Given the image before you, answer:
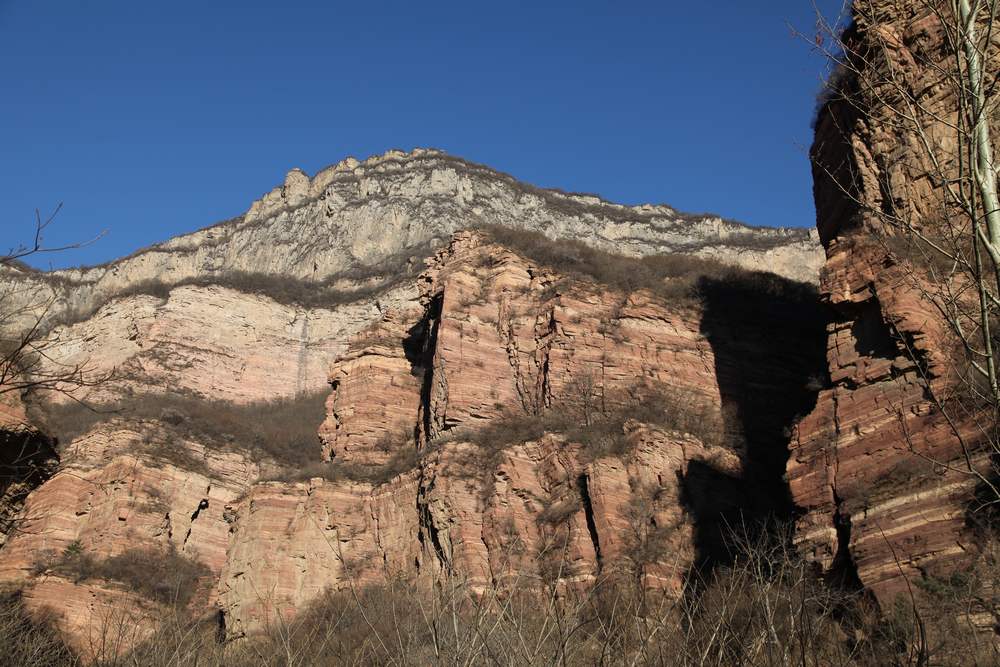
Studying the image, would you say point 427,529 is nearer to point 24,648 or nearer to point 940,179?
point 24,648

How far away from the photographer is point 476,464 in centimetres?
3547

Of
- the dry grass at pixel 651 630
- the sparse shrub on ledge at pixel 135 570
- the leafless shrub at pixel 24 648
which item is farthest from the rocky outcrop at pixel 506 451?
the leafless shrub at pixel 24 648

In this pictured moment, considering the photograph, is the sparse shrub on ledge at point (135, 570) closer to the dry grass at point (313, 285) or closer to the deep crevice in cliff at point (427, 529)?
the deep crevice in cliff at point (427, 529)

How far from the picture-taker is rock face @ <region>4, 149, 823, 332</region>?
378 ft

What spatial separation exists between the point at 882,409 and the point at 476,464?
15483mm

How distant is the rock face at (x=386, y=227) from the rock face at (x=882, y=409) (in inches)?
3187

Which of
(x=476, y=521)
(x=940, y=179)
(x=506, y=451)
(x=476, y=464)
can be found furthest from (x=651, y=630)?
(x=476, y=464)

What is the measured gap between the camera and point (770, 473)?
109ft

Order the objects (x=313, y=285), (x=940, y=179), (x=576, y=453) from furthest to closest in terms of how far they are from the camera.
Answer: (x=313, y=285) → (x=576, y=453) → (x=940, y=179)

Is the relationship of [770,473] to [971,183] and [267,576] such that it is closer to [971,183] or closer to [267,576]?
[267,576]

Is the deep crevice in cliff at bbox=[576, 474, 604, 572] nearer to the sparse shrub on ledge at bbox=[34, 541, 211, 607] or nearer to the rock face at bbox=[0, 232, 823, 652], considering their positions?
the rock face at bbox=[0, 232, 823, 652]

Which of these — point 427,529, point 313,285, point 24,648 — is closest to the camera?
point 24,648

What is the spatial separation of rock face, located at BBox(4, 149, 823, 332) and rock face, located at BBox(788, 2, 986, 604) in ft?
266

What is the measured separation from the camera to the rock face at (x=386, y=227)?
11519cm
